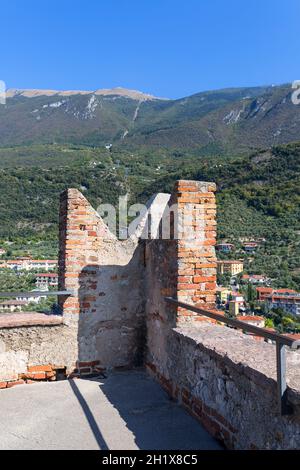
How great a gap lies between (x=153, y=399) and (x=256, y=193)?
25305 mm

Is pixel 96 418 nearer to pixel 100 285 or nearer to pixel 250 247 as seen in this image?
pixel 100 285

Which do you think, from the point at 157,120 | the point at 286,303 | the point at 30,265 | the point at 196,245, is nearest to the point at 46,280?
the point at 30,265

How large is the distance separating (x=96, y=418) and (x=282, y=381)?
175cm

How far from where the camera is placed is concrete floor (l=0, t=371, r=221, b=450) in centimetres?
→ 293

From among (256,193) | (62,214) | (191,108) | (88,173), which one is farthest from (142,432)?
(191,108)

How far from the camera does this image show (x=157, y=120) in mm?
86750

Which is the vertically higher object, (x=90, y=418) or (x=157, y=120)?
(x=157, y=120)

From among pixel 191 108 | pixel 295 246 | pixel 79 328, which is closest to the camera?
pixel 79 328

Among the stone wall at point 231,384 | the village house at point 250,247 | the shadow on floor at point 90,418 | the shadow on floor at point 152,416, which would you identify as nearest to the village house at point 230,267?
the village house at point 250,247

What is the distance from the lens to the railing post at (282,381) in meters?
2.12

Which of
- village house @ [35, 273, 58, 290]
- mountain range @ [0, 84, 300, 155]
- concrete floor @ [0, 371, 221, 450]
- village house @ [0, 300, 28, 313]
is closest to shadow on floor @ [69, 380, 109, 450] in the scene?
concrete floor @ [0, 371, 221, 450]

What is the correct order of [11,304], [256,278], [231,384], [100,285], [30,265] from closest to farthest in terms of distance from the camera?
[231,384] < [100,285] < [11,304] < [256,278] < [30,265]
